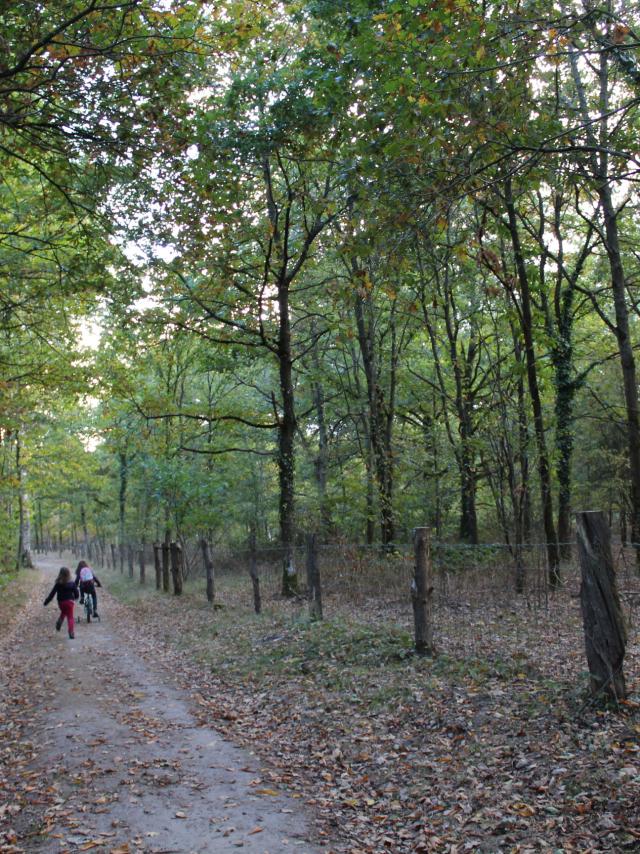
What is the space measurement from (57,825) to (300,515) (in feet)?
50.4

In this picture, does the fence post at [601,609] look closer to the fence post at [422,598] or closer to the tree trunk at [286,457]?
the fence post at [422,598]

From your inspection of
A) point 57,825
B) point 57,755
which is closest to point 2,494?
point 57,755

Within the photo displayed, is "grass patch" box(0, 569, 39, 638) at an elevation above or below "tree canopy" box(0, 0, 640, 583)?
below

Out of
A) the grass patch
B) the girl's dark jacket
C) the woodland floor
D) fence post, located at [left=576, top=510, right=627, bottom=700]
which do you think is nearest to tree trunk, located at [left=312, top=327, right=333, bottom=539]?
the girl's dark jacket

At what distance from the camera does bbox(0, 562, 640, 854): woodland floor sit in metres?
4.81

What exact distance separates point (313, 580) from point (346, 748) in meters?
6.16

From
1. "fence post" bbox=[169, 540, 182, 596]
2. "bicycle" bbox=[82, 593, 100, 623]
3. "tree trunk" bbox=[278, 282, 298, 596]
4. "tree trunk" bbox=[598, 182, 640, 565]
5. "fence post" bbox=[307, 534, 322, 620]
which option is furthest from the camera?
"fence post" bbox=[169, 540, 182, 596]

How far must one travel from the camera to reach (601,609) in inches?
246

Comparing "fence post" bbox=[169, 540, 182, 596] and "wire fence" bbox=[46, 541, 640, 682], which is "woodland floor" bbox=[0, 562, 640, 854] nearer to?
"wire fence" bbox=[46, 541, 640, 682]

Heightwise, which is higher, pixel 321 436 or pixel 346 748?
pixel 321 436

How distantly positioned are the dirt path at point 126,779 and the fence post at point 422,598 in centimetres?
303

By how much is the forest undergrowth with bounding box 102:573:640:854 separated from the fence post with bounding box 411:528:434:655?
0.88 feet

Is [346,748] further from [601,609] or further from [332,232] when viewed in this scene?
[332,232]

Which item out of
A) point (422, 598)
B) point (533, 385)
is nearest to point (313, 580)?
point (422, 598)
